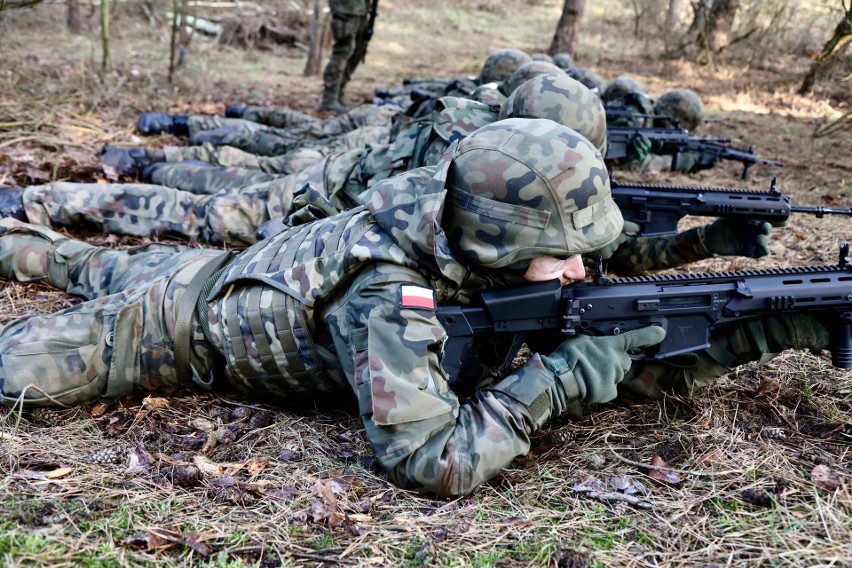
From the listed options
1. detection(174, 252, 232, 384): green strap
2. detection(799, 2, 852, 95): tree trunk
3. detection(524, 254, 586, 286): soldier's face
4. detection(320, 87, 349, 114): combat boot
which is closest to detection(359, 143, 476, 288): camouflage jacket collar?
detection(524, 254, 586, 286): soldier's face

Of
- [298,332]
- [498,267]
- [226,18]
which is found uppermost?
[498,267]

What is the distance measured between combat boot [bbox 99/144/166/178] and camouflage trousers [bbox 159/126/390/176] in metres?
0.12

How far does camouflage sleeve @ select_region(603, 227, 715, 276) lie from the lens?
4.59m

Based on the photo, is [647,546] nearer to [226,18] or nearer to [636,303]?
[636,303]

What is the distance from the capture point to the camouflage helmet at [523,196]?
267 cm

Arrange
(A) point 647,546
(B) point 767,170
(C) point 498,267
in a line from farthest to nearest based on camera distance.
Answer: (B) point 767,170 < (C) point 498,267 < (A) point 647,546

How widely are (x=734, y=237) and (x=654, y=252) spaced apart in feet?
1.70

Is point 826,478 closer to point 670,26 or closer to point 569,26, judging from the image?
point 569,26

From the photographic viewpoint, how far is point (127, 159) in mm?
6426

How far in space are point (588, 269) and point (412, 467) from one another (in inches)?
115

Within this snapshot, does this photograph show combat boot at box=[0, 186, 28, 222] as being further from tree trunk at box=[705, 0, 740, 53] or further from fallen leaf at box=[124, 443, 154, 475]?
tree trunk at box=[705, 0, 740, 53]

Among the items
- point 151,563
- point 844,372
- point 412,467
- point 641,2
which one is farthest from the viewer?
point 641,2

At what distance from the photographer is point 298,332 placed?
293cm

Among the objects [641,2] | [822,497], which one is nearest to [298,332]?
[822,497]
